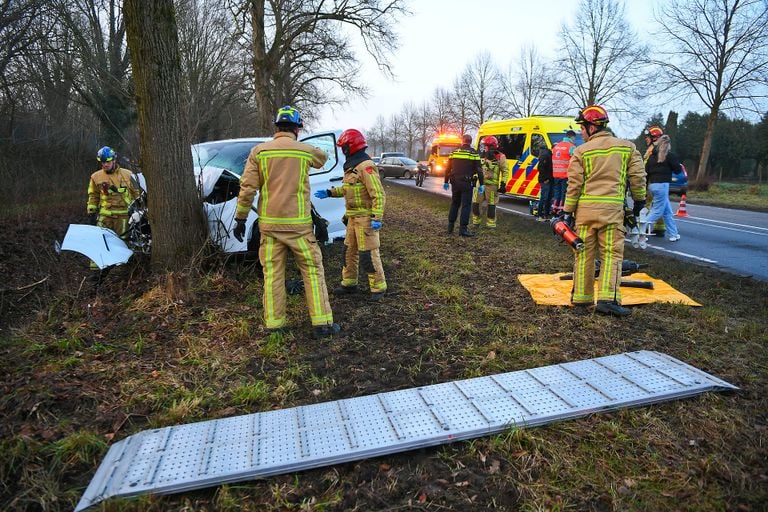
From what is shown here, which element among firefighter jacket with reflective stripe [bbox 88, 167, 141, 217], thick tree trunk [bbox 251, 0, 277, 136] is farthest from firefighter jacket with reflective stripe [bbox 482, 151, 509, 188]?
thick tree trunk [bbox 251, 0, 277, 136]

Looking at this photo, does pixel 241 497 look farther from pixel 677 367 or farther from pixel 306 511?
pixel 677 367

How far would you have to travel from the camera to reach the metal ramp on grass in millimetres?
2287

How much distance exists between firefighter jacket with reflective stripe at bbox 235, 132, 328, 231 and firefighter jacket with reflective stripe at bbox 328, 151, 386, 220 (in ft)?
3.00

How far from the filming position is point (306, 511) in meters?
2.07

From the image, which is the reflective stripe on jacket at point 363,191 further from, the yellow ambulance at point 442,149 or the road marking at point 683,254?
the yellow ambulance at point 442,149

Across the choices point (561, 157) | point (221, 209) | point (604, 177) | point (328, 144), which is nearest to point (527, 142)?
point (561, 157)

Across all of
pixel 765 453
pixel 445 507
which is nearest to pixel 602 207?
pixel 765 453

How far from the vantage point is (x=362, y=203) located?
15.9 feet

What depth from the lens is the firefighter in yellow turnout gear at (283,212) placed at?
383 cm

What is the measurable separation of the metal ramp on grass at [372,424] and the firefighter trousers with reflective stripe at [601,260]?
45.6 inches

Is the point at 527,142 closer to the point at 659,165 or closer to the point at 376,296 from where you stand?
the point at 659,165

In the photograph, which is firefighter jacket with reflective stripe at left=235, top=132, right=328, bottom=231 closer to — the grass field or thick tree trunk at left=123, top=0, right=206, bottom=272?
the grass field

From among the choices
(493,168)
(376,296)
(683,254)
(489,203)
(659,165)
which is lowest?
(376,296)

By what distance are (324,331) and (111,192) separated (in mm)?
4158
